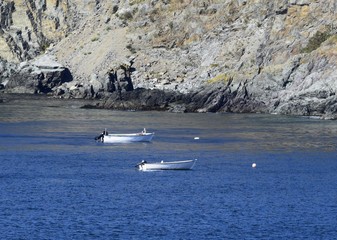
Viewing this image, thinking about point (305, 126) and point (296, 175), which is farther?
point (305, 126)

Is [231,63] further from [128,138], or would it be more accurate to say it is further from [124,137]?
[124,137]

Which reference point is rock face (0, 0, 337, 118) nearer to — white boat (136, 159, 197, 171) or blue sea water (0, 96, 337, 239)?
blue sea water (0, 96, 337, 239)

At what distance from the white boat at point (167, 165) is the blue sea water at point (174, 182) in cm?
74

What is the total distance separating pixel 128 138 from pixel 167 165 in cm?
2497

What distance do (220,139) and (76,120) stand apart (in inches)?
1241

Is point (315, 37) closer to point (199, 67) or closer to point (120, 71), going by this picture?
point (199, 67)

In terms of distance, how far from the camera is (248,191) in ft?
267

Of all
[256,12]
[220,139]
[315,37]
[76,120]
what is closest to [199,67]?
[256,12]

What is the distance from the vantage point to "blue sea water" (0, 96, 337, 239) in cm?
6819

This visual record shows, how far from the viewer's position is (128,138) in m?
118

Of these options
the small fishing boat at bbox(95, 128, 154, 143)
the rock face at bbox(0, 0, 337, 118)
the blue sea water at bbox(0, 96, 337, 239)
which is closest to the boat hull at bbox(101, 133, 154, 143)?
the small fishing boat at bbox(95, 128, 154, 143)

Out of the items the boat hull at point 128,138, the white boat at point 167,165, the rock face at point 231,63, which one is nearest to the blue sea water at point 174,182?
the white boat at point 167,165

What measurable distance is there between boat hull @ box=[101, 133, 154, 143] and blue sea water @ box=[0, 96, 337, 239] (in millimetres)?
1471

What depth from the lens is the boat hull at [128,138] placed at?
4579 inches
